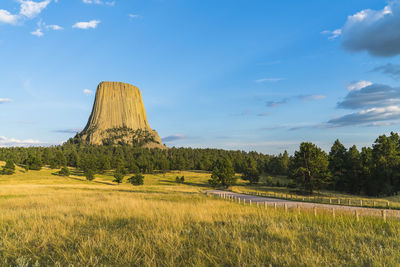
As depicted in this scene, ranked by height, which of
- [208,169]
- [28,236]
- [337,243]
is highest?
[337,243]

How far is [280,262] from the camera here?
4117 millimetres

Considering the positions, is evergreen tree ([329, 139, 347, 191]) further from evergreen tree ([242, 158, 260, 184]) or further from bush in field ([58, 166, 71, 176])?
bush in field ([58, 166, 71, 176])

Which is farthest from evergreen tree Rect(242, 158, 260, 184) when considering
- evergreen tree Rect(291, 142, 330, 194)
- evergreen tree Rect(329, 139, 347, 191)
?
evergreen tree Rect(291, 142, 330, 194)

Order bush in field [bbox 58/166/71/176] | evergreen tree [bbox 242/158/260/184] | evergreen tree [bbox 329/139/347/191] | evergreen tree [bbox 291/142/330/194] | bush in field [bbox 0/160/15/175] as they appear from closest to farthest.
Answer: evergreen tree [bbox 291/142/330/194], evergreen tree [bbox 329/139/347/191], bush in field [bbox 0/160/15/175], bush in field [bbox 58/166/71/176], evergreen tree [bbox 242/158/260/184]

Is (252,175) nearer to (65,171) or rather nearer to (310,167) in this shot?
(310,167)

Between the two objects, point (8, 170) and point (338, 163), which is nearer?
point (338, 163)

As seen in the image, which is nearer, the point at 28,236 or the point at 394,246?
the point at 394,246

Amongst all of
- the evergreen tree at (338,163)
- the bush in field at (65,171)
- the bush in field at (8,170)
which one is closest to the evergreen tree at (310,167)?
the evergreen tree at (338,163)

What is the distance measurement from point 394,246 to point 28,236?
9.51 metres

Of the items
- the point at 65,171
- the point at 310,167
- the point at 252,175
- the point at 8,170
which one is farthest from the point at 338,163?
the point at 8,170

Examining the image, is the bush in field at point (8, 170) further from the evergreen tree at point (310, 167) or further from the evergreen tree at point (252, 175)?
Result: the evergreen tree at point (310, 167)

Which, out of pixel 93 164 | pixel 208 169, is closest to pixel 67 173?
pixel 93 164

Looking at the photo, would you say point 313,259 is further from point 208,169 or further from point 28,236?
point 208,169

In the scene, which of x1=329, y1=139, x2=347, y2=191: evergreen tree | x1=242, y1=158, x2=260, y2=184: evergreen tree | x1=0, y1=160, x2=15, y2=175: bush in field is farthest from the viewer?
x1=242, y1=158, x2=260, y2=184: evergreen tree
